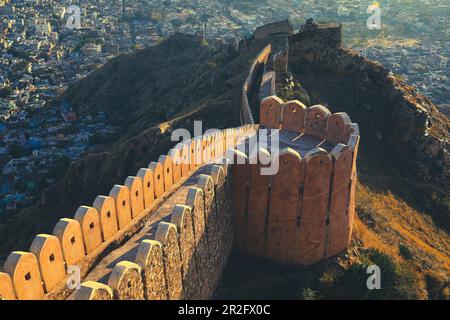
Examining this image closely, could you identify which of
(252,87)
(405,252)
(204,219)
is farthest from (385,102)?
(204,219)

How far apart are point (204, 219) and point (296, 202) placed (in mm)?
4707

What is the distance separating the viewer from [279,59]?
4375 centimetres

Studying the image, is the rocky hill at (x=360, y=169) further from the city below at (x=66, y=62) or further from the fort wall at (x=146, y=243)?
the city below at (x=66, y=62)

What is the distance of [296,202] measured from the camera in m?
20.2

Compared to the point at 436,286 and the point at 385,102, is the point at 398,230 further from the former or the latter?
the point at 385,102

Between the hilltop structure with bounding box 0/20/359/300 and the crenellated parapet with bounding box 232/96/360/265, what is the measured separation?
46 mm

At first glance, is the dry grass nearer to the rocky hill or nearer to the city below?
the rocky hill

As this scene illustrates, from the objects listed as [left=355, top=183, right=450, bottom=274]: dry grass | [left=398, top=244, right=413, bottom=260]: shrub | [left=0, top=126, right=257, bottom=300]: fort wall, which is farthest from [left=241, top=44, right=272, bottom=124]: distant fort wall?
[left=0, top=126, right=257, bottom=300]: fort wall

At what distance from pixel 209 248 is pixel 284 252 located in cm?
439

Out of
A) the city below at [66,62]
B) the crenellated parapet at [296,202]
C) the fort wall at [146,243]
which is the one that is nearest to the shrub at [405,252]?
the crenellated parapet at [296,202]

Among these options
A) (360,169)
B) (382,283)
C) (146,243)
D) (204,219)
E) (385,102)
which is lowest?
(360,169)
